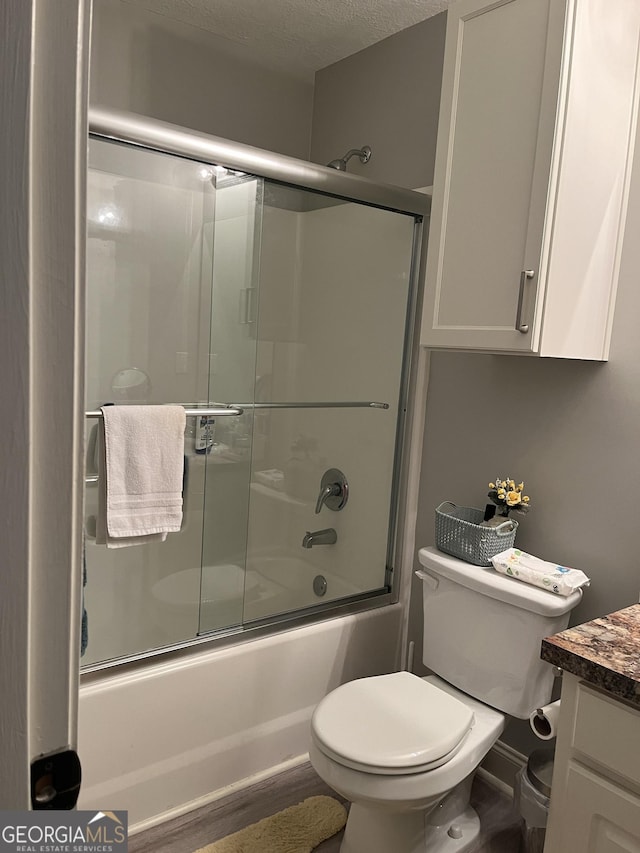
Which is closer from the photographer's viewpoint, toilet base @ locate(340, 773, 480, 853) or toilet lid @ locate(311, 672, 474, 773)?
toilet lid @ locate(311, 672, 474, 773)

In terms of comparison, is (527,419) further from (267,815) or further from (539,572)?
(267,815)

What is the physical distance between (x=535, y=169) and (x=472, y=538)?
1.00 metres

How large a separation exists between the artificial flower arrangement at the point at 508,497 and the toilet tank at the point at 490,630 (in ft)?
0.69

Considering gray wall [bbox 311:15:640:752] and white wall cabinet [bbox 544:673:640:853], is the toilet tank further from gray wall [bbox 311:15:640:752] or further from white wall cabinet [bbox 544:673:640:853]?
white wall cabinet [bbox 544:673:640:853]

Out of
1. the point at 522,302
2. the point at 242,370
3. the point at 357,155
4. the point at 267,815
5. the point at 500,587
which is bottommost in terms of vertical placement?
the point at 267,815

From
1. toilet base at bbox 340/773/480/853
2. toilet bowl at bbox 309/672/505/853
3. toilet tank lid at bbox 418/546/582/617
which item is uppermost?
toilet tank lid at bbox 418/546/582/617

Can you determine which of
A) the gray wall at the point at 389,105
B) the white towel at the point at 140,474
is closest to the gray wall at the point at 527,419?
the gray wall at the point at 389,105

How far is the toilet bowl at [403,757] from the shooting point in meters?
1.59

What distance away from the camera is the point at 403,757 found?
5.19 feet

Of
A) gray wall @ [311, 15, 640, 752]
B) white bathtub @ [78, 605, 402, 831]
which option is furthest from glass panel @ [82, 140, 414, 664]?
gray wall @ [311, 15, 640, 752]

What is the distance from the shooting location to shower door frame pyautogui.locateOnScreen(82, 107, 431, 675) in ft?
5.58

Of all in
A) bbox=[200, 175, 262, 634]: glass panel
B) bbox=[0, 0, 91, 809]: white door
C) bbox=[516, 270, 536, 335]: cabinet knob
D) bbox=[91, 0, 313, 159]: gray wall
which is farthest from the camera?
bbox=[91, 0, 313, 159]: gray wall

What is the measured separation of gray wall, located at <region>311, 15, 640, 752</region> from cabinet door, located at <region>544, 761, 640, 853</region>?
0.64 metres

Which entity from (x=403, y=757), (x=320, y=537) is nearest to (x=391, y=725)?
(x=403, y=757)
